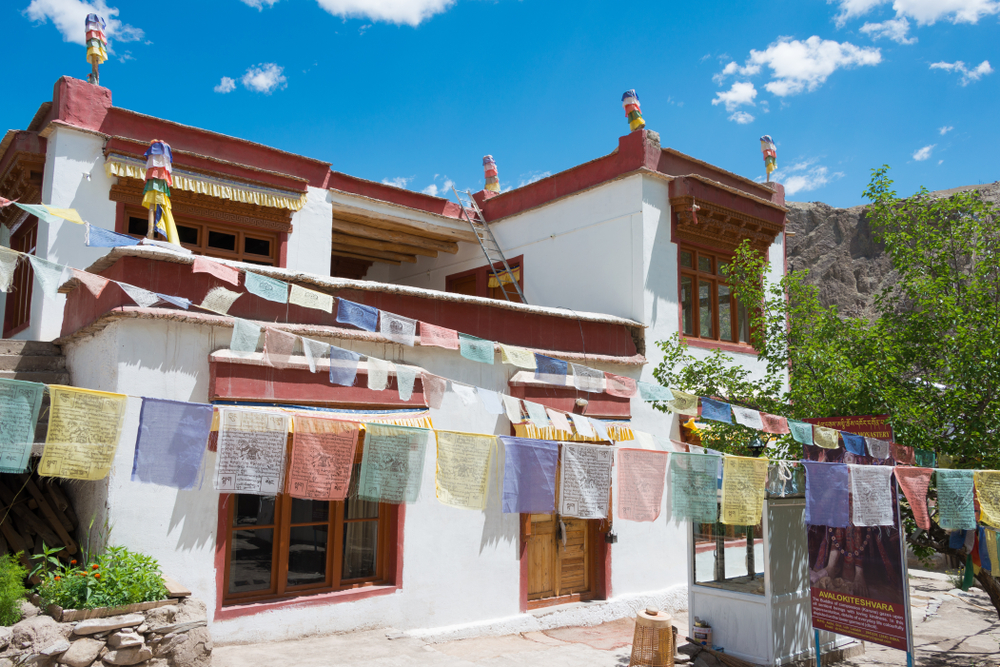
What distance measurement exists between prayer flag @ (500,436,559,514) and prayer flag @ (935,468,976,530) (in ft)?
13.5

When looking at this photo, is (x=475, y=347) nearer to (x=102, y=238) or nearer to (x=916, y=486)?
(x=102, y=238)

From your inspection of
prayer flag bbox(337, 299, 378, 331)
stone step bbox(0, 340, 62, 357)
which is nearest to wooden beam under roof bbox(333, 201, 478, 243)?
stone step bbox(0, 340, 62, 357)

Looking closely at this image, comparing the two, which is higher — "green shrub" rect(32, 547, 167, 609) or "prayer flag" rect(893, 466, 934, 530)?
"prayer flag" rect(893, 466, 934, 530)

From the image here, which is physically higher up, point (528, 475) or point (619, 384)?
point (619, 384)

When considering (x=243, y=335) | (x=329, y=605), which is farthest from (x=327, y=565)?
(x=243, y=335)

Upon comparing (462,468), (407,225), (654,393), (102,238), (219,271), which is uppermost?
(407,225)

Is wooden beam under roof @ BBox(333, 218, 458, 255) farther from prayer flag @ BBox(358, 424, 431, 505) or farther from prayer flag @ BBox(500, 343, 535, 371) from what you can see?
prayer flag @ BBox(358, 424, 431, 505)

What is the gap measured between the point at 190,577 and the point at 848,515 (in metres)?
6.44

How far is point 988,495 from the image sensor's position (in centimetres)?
739

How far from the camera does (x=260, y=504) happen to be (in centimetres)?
746

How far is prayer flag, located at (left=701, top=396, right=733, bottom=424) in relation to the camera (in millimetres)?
7309

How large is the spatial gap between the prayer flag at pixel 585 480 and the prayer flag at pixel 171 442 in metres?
3.26

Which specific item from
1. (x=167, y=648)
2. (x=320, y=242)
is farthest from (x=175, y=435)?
(x=320, y=242)

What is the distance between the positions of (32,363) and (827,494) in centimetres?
847
